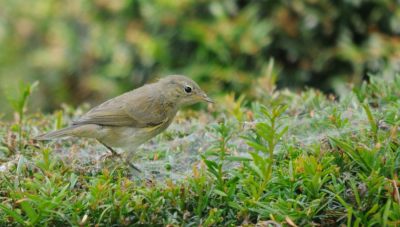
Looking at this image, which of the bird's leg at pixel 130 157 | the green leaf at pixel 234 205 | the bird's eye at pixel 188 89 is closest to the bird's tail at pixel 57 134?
the bird's leg at pixel 130 157

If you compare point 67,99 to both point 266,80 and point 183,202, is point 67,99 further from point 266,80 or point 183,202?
point 183,202

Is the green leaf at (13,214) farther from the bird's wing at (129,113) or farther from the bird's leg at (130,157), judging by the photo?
the bird's wing at (129,113)

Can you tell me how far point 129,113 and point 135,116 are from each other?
83 mm

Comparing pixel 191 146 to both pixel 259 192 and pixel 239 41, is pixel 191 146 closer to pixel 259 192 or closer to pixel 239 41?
pixel 259 192

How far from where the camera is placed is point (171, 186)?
9.15 feet

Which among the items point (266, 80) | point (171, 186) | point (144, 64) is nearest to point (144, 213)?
point (171, 186)

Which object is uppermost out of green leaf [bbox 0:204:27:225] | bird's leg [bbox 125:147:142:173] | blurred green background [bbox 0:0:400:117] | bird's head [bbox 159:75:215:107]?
blurred green background [bbox 0:0:400:117]

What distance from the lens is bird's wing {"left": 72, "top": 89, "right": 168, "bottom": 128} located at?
171 inches

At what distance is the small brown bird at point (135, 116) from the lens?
418 cm

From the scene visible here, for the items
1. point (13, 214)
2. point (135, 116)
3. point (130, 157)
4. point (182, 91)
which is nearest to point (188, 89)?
point (182, 91)

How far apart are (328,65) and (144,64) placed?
9.19 feet

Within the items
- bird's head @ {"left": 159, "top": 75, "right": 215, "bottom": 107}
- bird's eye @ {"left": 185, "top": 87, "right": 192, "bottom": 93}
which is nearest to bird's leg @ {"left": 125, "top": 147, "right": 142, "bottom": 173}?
bird's head @ {"left": 159, "top": 75, "right": 215, "bottom": 107}

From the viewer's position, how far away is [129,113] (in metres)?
4.52

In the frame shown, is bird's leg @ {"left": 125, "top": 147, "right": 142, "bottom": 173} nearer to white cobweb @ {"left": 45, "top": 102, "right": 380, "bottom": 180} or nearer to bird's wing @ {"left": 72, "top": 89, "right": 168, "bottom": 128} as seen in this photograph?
white cobweb @ {"left": 45, "top": 102, "right": 380, "bottom": 180}
